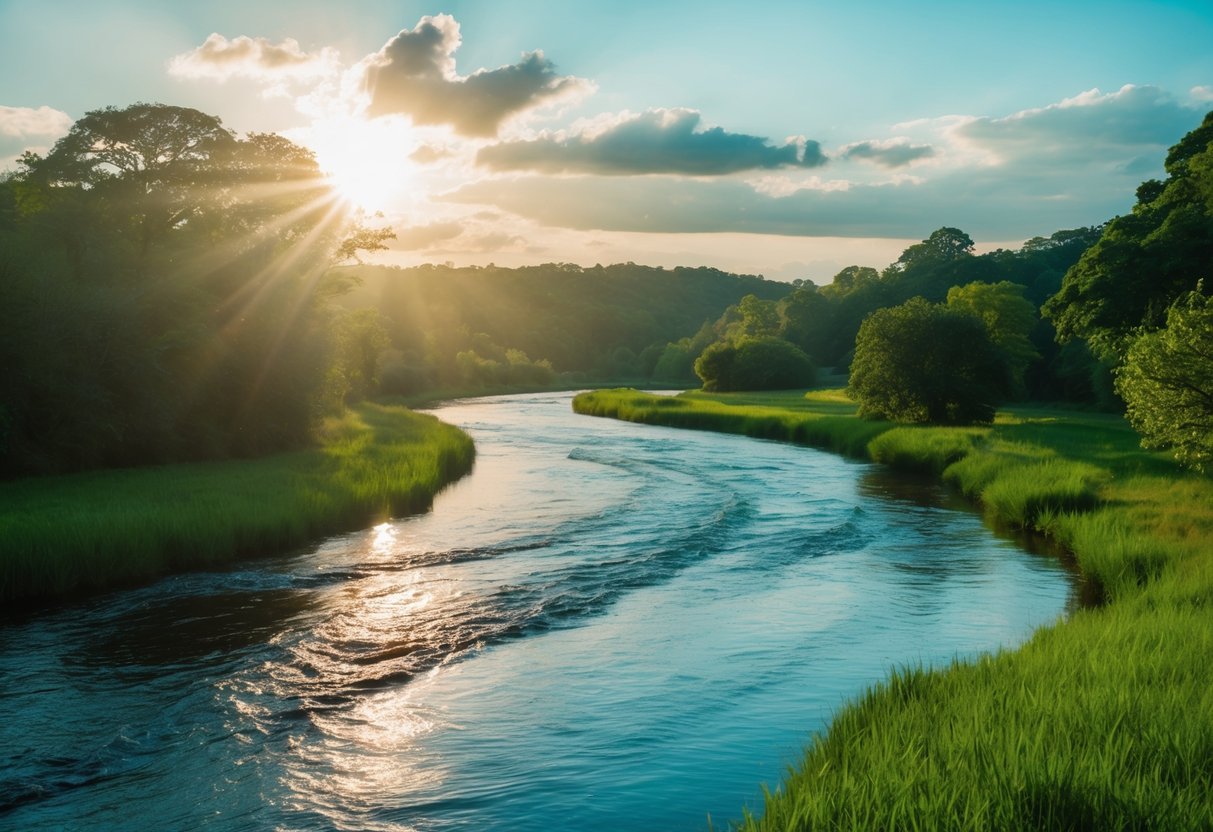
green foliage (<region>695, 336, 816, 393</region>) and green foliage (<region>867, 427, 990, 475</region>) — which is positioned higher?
green foliage (<region>695, 336, 816, 393</region>)

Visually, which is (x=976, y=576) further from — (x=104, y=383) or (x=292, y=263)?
(x=292, y=263)

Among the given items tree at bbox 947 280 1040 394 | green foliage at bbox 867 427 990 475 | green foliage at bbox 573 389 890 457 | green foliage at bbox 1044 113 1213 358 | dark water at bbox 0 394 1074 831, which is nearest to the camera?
dark water at bbox 0 394 1074 831

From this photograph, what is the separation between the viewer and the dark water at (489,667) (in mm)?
7945

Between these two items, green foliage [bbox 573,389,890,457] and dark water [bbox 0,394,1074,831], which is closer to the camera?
dark water [bbox 0,394,1074,831]

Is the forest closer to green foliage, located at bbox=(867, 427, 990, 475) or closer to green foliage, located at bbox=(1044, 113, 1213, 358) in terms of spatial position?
green foliage, located at bbox=(1044, 113, 1213, 358)

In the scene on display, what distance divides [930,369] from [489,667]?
114 ft

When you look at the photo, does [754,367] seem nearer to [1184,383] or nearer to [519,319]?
[1184,383]

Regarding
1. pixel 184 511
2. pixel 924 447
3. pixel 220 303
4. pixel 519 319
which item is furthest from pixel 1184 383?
pixel 519 319

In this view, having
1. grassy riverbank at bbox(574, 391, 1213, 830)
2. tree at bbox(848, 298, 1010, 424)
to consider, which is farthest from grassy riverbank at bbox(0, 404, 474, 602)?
tree at bbox(848, 298, 1010, 424)

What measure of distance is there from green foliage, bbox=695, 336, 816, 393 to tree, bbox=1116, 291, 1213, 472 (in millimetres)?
70259

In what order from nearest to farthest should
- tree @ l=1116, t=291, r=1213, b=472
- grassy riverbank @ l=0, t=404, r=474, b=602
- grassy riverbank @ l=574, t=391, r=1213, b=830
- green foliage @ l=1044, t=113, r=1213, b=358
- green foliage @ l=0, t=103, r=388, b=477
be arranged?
grassy riverbank @ l=574, t=391, r=1213, b=830
grassy riverbank @ l=0, t=404, r=474, b=602
tree @ l=1116, t=291, r=1213, b=472
green foliage @ l=0, t=103, r=388, b=477
green foliage @ l=1044, t=113, r=1213, b=358

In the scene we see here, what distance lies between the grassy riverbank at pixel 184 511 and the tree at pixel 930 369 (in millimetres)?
22283

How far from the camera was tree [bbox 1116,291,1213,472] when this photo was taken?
56.4 ft

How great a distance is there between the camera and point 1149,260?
27.3 metres
